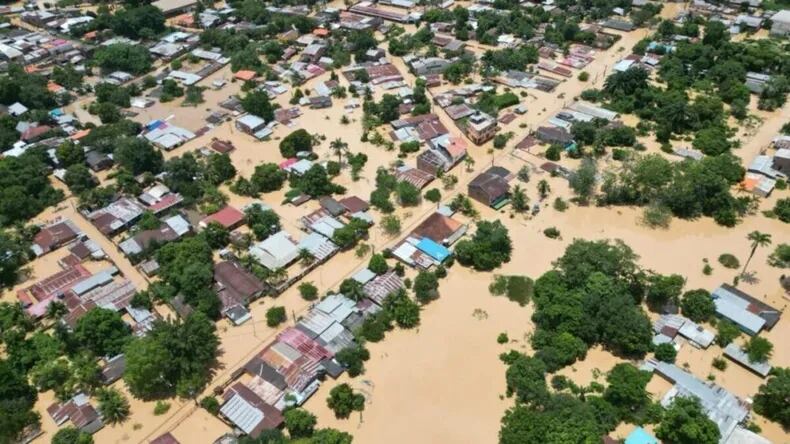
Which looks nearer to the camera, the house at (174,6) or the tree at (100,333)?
the tree at (100,333)

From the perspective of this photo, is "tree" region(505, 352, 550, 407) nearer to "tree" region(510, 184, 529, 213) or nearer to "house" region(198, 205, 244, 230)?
"tree" region(510, 184, 529, 213)

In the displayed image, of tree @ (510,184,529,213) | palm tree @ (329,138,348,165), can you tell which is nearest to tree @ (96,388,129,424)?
palm tree @ (329,138,348,165)

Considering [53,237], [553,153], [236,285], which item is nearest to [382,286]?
[236,285]

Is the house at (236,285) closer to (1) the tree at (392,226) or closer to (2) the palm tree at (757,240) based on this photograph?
(1) the tree at (392,226)

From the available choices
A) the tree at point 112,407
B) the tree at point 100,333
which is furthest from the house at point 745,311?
the tree at point 100,333

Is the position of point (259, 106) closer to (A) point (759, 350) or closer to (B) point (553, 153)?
(B) point (553, 153)

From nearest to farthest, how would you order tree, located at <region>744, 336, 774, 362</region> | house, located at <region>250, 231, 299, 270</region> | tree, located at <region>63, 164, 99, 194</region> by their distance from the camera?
tree, located at <region>744, 336, 774, 362</region> → house, located at <region>250, 231, 299, 270</region> → tree, located at <region>63, 164, 99, 194</region>
